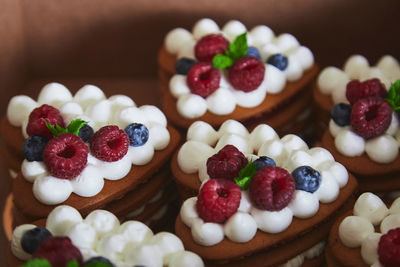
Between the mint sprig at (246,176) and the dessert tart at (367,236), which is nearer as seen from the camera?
the dessert tart at (367,236)

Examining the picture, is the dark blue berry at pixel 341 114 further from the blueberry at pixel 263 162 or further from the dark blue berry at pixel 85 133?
the dark blue berry at pixel 85 133

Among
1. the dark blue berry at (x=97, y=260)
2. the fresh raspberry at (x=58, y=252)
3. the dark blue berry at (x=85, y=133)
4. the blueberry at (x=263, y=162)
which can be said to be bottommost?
the dark blue berry at (x=97, y=260)

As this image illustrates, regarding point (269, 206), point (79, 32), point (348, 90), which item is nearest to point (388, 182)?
point (348, 90)

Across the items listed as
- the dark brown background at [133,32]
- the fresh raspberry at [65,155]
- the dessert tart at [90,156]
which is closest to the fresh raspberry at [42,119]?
the dessert tart at [90,156]

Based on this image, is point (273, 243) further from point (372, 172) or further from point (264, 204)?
point (372, 172)

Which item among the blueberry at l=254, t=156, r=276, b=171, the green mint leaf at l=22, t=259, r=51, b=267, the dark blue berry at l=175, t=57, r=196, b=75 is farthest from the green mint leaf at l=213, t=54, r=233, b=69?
the green mint leaf at l=22, t=259, r=51, b=267

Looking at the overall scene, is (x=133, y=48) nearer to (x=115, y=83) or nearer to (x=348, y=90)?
(x=115, y=83)
